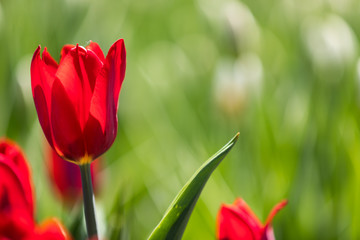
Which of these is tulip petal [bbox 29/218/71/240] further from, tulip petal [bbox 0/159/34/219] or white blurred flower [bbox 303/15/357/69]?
white blurred flower [bbox 303/15/357/69]

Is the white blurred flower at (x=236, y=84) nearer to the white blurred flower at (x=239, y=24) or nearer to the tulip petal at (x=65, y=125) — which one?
the white blurred flower at (x=239, y=24)

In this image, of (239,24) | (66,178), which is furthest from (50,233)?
(239,24)

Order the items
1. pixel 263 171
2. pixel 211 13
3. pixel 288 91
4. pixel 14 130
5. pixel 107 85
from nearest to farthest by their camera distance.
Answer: pixel 107 85, pixel 14 130, pixel 263 171, pixel 288 91, pixel 211 13

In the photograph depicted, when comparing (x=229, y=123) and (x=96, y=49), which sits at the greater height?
(x=96, y=49)

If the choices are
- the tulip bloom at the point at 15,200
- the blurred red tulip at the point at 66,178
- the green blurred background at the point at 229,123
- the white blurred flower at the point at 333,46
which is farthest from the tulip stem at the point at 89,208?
the white blurred flower at the point at 333,46

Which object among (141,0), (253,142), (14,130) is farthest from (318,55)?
(141,0)

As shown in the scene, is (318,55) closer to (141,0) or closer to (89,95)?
(89,95)

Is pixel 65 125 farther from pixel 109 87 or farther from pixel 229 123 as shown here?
pixel 229 123
